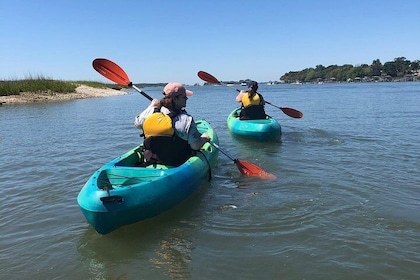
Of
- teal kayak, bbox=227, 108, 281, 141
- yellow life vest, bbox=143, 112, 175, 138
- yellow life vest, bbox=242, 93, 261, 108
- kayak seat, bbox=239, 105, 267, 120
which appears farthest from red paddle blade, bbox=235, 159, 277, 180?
kayak seat, bbox=239, 105, 267, 120

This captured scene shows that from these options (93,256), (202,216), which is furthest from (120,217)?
(202,216)

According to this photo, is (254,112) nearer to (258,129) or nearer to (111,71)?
(258,129)

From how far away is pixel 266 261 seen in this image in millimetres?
3539

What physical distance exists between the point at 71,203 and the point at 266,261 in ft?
10.1

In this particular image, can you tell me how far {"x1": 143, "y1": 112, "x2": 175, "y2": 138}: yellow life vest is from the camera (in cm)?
479

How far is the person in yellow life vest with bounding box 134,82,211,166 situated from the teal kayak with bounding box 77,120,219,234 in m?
0.18

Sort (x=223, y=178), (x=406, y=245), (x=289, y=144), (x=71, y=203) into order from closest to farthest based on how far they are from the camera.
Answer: (x=406, y=245)
(x=71, y=203)
(x=223, y=178)
(x=289, y=144)

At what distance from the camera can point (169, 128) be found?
4.80m

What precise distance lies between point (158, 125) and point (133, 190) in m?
1.02

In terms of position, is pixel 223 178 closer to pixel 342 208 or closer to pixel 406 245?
pixel 342 208

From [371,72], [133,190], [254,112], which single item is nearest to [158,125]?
[133,190]

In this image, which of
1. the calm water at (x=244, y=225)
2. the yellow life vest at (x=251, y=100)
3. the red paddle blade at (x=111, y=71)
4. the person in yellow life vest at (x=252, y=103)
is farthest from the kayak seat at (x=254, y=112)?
the red paddle blade at (x=111, y=71)

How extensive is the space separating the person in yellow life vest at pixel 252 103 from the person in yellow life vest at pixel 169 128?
194 inches

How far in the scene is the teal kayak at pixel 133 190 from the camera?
3.87m
